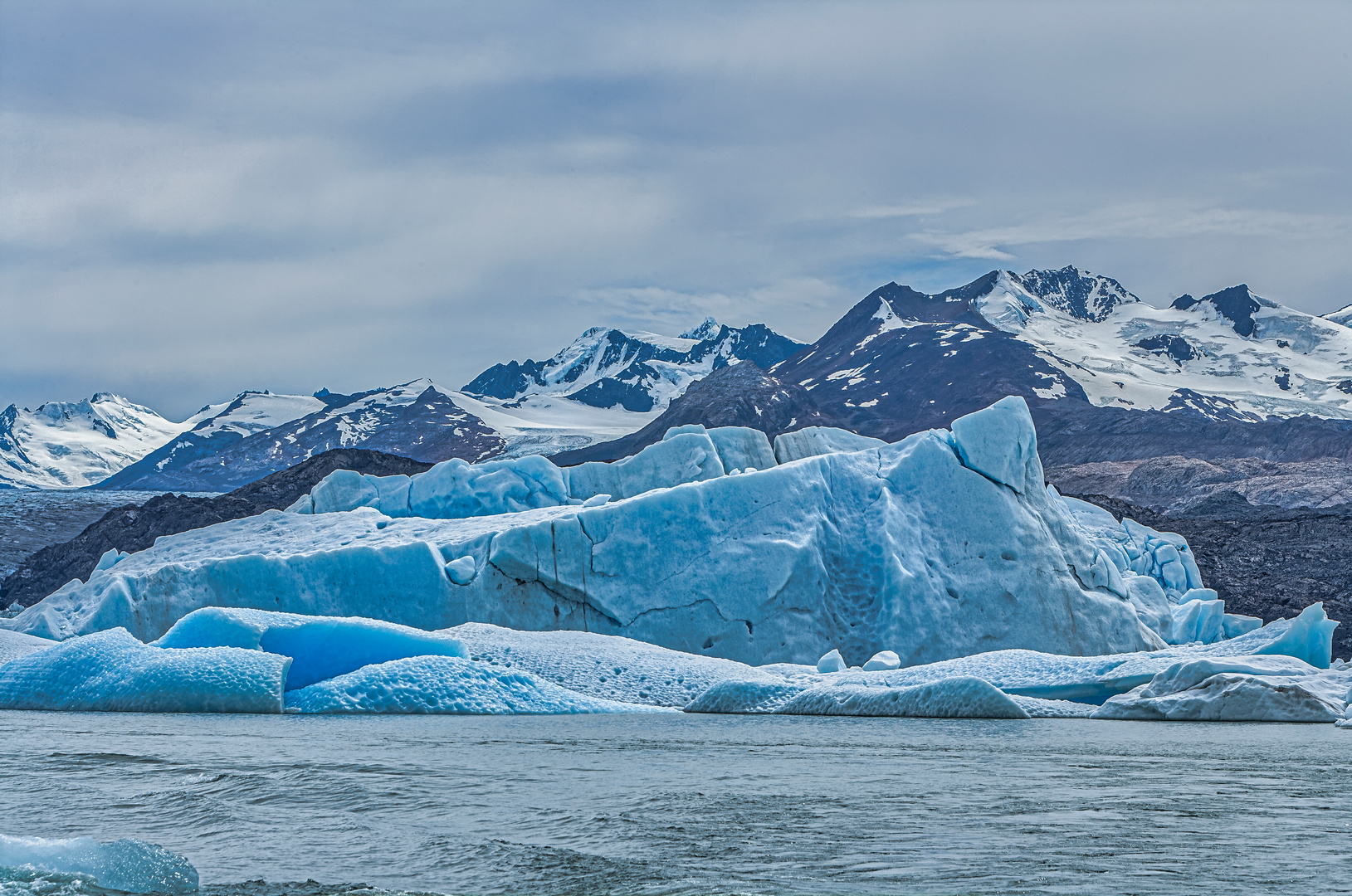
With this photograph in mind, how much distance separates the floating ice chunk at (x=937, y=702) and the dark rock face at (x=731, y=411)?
8535cm

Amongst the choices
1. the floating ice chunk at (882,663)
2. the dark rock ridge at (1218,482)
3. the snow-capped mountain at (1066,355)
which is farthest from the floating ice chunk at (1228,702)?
the snow-capped mountain at (1066,355)

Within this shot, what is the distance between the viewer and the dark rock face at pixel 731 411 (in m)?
101

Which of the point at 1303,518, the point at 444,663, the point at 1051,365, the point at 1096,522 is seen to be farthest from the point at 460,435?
the point at 444,663

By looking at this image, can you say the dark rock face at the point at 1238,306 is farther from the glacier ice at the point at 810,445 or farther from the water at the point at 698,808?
the water at the point at 698,808

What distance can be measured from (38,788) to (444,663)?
5386mm

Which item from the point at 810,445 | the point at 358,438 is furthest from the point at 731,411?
the point at 810,445

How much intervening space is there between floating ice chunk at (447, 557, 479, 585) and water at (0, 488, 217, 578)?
124ft

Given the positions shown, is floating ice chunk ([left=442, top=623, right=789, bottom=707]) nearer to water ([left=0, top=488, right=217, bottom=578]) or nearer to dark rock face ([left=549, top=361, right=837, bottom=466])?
water ([left=0, top=488, right=217, bottom=578])

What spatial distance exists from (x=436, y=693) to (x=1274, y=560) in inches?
1441

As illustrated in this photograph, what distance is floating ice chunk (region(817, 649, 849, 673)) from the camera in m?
13.2

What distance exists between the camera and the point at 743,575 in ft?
48.4

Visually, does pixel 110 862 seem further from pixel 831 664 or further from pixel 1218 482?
pixel 1218 482

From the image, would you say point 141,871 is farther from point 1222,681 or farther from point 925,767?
point 1222,681

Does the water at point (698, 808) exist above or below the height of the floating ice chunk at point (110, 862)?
below
